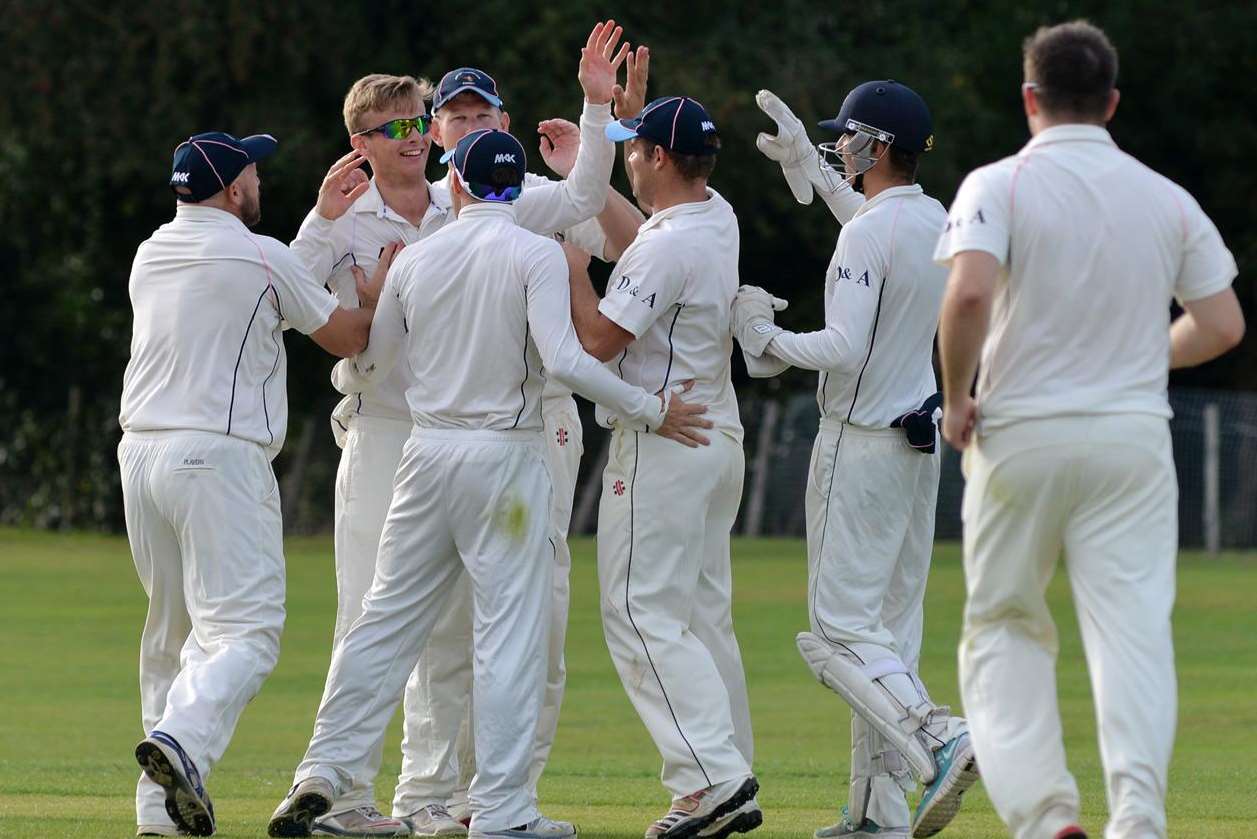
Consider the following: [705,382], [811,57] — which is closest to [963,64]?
[811,57]

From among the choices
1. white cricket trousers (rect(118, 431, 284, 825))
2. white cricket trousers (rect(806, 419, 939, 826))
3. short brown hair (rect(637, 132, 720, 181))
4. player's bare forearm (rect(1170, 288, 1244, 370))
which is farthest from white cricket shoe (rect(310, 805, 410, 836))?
player's bare forearm (rect(1170, 288, 1244, 370))

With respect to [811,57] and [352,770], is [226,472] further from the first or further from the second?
[811,57]

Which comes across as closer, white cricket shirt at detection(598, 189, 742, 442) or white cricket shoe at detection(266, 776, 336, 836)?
white cricket shoe at detection(266, 776, 336, 836)

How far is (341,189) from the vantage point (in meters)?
7.71

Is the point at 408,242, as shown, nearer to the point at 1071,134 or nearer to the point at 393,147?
the point at 393,147

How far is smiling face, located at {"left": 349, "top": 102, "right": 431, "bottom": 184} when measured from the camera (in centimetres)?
792

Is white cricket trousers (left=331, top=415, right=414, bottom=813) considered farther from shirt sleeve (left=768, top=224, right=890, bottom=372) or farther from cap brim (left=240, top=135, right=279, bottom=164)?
shirt sleeve (left=768, top=224, right=890, bottom=372)

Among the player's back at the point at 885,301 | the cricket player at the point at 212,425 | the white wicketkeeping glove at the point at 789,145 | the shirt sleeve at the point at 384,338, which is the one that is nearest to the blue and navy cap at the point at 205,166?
the cricket player at the point at 212,425

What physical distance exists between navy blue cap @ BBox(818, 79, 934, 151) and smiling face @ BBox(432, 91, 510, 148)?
142cm

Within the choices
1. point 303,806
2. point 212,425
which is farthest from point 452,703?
point 212,425

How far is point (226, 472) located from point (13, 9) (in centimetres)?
2086

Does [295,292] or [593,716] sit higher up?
[295,292]

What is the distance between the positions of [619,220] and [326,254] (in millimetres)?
1154

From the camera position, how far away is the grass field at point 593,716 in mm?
8289
